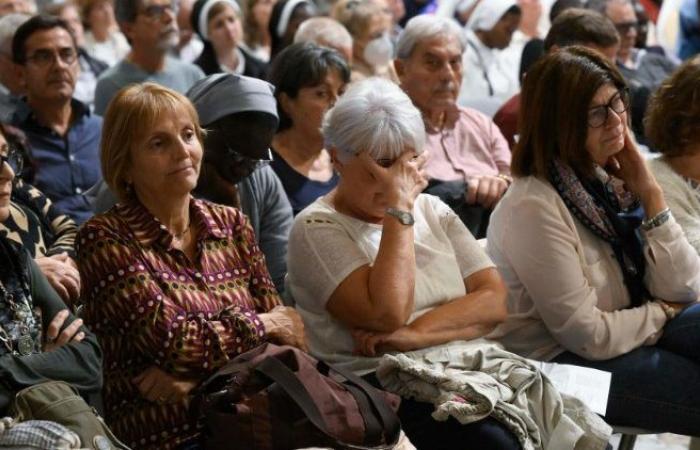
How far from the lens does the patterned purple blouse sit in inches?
109

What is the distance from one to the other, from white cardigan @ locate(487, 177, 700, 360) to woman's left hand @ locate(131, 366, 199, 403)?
41.4 inches

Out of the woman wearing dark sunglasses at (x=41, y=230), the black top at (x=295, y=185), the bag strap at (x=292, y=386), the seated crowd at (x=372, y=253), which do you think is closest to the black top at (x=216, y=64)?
the seated crowd at (x=372, y=253)

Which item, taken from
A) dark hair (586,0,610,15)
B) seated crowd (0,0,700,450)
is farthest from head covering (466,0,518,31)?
seated crowd (0,0,700,450)

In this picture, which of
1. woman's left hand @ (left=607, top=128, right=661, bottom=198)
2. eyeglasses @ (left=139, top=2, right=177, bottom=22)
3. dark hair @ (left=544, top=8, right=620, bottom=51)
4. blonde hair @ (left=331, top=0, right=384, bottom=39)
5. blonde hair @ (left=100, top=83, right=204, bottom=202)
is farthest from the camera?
blonde hair @ (left=331, top=0, right=384, bottom=39)

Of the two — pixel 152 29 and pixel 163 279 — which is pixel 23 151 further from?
pixel 152 29

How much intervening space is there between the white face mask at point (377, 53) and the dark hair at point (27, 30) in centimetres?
214

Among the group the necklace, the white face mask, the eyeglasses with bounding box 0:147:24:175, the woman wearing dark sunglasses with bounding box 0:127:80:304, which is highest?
the eyeglasses with bounding box 0:147:24:175

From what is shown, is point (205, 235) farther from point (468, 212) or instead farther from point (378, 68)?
point (378, 68)

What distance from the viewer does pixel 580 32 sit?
5020 millimetres

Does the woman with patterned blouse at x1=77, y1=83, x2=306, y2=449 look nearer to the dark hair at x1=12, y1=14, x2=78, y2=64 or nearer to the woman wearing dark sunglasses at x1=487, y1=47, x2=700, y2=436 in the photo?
the woman wearing dark sunglasses at x1=487, y1=47, x2=700, y2=436

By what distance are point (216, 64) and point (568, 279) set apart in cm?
411

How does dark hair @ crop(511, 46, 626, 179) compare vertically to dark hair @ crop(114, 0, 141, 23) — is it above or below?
above

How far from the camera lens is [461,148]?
4578 mm

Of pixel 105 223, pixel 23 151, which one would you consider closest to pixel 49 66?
pixel 23 151
